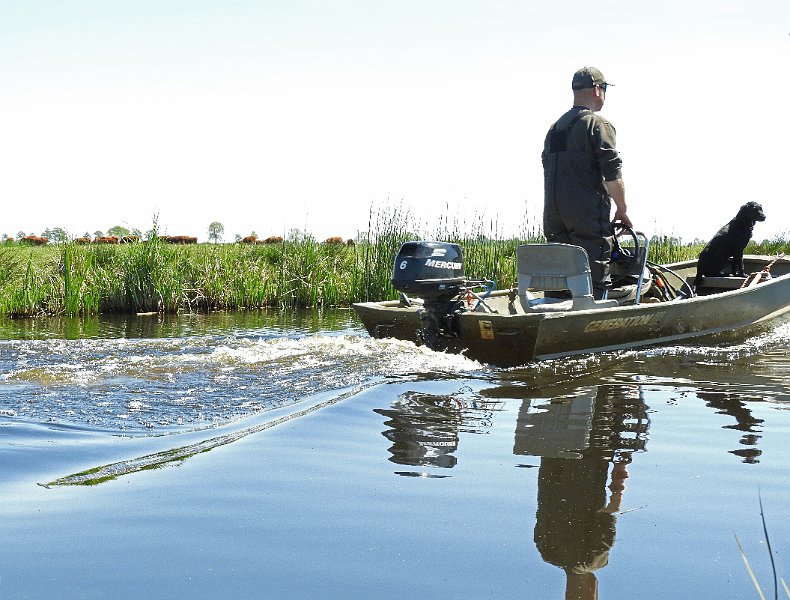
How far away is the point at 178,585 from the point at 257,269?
43.4 ft

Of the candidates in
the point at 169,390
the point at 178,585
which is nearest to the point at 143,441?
the point at 169,390

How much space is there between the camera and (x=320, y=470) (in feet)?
12.1

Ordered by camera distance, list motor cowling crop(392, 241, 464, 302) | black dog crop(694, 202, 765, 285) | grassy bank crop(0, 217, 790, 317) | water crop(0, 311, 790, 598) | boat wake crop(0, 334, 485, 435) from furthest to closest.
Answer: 1. grassy bank crop(0, 217, 790, 317)
2. black dog crop(694, 202, 765, 285)
3. motor cowling crop(392, 241, 464, 302)
4. boat wake crop(0, 334, 485, 435)
5. water crop(0, 311, 790, 598)

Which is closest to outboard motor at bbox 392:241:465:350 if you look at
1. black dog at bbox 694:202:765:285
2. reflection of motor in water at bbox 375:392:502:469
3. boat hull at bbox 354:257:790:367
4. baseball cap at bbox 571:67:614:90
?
boat hull at bbox 354:257:790:367

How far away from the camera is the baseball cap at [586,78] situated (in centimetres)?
731

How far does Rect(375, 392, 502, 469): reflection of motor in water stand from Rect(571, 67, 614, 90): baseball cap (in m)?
3.12

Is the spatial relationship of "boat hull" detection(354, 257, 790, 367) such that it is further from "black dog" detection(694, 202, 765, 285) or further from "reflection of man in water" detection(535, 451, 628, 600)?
"reflection of man in water" detection(535, 451, 628, 600)

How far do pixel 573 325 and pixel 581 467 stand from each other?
3495mm

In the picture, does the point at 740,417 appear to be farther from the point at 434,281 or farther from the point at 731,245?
the point at 731,245

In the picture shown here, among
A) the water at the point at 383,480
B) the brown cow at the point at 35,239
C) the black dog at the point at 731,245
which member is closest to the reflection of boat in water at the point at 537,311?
the water at the point at 383,480

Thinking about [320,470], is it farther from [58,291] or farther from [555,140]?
[58,291]

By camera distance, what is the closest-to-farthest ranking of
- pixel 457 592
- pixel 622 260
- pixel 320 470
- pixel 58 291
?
pixel 457 592 → pixel 320 470 → pixel 622 260 → pixel 58 291

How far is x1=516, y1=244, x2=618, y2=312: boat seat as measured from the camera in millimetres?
7207

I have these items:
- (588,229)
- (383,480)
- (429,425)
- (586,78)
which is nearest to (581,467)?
(383,480)
